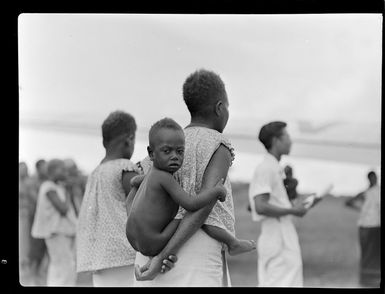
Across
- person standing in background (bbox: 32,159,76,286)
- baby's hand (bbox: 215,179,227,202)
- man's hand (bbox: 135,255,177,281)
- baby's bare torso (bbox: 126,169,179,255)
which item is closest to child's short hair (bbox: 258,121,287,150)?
baby's hand (bbox: 215,179,227,202)

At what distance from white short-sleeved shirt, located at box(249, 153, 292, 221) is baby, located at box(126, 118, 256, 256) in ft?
1.83

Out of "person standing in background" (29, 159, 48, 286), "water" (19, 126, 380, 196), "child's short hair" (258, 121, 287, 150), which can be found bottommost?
"person standing in background" (29, 159, 48, 286)

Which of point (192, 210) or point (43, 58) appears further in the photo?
point (43, 58)

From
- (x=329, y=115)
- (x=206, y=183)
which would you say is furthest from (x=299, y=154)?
(x=206, y=183)

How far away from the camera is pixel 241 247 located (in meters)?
3.84

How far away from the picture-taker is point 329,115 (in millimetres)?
4160

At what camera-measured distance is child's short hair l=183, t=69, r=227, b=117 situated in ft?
12.6

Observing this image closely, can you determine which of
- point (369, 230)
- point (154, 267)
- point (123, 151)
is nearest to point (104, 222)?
point (123, 151)

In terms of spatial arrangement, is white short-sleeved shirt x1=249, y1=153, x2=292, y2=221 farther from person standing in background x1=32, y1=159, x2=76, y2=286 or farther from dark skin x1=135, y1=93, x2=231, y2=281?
person standing in background x1=32, y1=159, x2=76, y2=286

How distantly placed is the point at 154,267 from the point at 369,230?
1104 mm

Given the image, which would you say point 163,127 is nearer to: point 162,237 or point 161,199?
point 161,199
